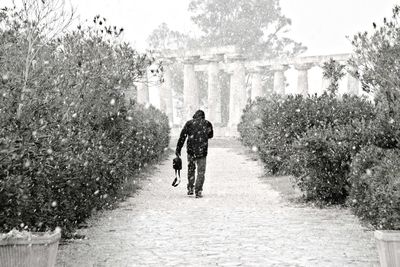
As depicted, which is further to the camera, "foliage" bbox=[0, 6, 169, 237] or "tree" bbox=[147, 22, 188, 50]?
"tree" bbox=[147, 22, 188, 50]

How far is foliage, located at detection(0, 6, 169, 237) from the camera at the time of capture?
7582mm

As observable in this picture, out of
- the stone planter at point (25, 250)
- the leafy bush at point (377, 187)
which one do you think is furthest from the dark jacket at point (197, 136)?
the stone planter at point (25, 250)

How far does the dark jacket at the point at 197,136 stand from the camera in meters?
14.4

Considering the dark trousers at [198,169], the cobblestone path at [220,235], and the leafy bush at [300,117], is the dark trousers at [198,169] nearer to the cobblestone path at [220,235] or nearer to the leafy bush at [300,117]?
the cobblestone path at [220,235]

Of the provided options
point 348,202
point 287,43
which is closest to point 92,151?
point 348,202

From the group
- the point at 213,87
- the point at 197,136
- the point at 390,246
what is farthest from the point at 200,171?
the point at 213,87

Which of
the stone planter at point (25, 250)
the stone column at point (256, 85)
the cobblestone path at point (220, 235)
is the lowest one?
the cobblestone path at point (220, 235)

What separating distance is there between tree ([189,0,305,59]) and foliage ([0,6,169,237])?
35.3 meters

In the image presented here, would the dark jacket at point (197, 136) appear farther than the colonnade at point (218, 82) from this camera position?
No

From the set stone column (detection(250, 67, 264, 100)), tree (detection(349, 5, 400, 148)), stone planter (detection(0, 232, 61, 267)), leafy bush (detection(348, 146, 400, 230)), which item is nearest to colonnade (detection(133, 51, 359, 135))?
stone column (detection(250, 67, 264, 100))

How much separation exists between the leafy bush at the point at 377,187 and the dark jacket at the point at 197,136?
152 inches

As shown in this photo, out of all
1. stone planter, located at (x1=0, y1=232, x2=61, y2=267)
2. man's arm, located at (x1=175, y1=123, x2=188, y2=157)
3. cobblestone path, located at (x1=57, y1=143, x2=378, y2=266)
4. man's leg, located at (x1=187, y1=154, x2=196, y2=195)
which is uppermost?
man's arm, located at (x1=175, y1=123, x2=188, y2=157)

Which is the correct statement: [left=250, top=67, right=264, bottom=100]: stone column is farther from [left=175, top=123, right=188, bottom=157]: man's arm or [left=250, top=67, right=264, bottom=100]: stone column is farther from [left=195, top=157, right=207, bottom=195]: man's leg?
[left=195, top=157, right=207, bottom=195]: man's leg

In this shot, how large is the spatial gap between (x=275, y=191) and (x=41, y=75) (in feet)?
20.5
